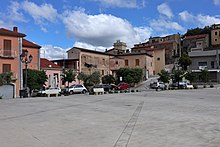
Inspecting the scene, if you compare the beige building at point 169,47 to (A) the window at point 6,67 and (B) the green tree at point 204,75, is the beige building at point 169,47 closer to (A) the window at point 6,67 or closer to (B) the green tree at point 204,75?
(B) the green tree at point 204,75

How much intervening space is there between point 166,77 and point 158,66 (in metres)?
29.8

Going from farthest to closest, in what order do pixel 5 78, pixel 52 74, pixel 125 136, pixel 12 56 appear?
pixel 52 74, pixel 12 56, pixel 5 78, pixel 125 136

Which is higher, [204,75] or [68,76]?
[204,75]

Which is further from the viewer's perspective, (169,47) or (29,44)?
(169,47)

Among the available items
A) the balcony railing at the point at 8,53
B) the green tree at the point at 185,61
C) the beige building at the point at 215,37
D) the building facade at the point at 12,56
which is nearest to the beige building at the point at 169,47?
the beige building at the point at 215,37

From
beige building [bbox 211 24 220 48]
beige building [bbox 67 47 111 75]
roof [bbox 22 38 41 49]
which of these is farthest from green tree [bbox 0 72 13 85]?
beige building [bbox 211 24 220 48]

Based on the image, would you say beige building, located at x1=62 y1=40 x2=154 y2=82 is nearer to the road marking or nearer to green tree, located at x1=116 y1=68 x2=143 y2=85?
green tree, located at x1=116 y1=68 x2=143 y2=85

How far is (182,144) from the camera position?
789 cm

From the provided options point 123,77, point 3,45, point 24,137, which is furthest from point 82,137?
point 123,77

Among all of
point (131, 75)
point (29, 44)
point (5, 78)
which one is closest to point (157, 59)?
point (131, 75)

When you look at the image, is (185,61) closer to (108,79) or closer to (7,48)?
(108,79)

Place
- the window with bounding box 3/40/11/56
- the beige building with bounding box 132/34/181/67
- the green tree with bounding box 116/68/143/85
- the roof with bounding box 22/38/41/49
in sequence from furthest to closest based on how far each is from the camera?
the beige building with bounding box 132/34/181/67 < the green tree with bounding box 116/68/143/85 < the roof with bounding box 22/38/41/49 < the window with bounding box 3/40/11/56

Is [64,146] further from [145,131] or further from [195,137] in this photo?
[195,137]

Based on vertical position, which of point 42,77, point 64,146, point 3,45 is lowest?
point 64,146
